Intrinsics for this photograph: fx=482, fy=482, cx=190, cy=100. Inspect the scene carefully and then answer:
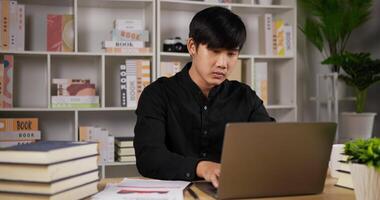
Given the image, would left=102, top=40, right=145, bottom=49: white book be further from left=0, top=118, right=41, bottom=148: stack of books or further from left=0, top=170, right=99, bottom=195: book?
left=0, top=170, right=99, bottom=195: book

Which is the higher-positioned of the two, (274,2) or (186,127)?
(274,2)

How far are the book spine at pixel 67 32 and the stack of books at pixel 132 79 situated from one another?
373 millimetres

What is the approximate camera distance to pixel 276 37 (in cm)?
356

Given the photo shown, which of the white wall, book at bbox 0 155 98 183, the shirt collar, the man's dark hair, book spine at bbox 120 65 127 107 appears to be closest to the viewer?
book at bbox 0 155 98 183

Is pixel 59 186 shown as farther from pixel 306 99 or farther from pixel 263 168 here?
pixel 306 99

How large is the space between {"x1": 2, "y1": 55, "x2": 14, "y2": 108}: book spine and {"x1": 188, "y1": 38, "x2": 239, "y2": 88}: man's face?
5.67ft

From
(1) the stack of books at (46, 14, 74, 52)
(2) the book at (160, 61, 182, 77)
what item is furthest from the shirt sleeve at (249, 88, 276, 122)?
(1) the stack of books at (46, 14, 74, 52)

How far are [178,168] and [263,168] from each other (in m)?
0.37

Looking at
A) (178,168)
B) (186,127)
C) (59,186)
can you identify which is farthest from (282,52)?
(59,186)

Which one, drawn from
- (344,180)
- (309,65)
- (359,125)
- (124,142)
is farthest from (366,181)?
(309,65)

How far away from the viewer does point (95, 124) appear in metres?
3.48

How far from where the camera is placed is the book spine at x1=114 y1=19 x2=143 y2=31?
3262mm

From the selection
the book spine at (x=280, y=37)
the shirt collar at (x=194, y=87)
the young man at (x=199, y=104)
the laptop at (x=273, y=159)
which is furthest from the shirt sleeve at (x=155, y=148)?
the book spine at (x=280, y=37)

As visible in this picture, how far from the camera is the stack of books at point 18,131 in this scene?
3.03 meters
